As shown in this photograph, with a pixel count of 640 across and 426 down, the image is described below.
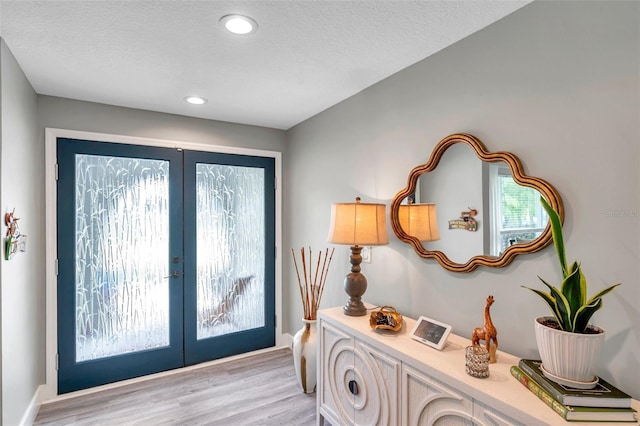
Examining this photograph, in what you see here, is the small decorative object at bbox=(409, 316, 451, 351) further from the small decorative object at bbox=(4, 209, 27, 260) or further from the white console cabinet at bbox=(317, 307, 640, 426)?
the small decorative object at bbox=(4, 209, 27, 260)

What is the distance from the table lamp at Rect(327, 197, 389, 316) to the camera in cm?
215

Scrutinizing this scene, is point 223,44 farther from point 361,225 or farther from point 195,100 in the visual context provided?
point 361,225

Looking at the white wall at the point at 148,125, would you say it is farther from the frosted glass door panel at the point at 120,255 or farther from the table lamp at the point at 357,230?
the table lamp at the point at 357,230

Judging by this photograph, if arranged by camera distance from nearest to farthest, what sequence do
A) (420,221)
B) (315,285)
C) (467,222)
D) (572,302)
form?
(572,302)
(467,222)
(420,221)
(315,285)

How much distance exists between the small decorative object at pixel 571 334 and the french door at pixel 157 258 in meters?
2.81

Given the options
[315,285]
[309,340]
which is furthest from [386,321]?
[315,285]

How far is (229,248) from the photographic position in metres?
3.46

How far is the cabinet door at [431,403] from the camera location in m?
1.37

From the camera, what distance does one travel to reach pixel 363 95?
8.61ft

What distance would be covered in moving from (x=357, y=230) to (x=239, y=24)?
4.37ft

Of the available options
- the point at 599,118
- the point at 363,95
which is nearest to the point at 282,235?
the point at 363,95

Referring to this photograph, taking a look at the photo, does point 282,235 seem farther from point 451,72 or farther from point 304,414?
point 451,72

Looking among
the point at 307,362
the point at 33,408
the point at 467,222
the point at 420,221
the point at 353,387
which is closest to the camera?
the point at 467,222

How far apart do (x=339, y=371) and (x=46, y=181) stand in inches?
104
